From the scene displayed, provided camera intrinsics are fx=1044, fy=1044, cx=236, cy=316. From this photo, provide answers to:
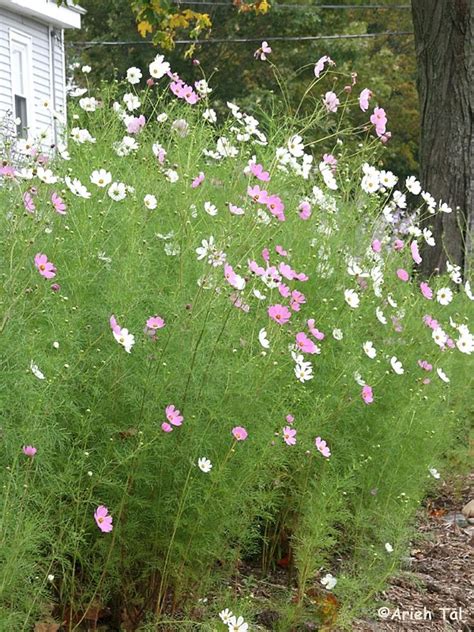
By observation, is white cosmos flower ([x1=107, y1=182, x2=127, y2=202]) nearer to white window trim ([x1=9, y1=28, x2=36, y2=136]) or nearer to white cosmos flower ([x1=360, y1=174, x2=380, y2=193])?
white cosmos flower ([x1=360, y1=174, x2=380, y2=193])

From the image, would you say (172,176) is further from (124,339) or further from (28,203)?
(124,339)

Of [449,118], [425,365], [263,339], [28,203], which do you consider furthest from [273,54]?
[263,339]

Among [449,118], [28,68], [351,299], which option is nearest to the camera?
[351,299]

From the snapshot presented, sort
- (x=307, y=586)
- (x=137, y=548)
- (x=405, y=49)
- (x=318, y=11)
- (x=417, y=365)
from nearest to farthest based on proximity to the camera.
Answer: (x=137, y=548) < (x=307, y=586) < (x=417, y=365) < (x=318, y=11) < (x=405, y=49)

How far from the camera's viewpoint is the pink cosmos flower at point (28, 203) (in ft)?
9.89

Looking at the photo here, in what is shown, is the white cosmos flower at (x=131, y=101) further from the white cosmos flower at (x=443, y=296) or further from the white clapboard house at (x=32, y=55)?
the white clapboard house at (x=32, y=55)

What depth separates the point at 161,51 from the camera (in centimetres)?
2812

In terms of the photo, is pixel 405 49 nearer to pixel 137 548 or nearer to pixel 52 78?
pixel 52 78

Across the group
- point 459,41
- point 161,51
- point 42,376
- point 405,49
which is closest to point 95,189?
point 42,376

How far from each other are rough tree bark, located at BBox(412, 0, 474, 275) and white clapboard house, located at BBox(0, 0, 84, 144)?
899 cm

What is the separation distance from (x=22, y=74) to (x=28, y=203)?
14.1 meters

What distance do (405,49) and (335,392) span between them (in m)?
28.4

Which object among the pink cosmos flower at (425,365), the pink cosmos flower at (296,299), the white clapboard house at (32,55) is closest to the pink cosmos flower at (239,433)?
the pink cosmos flower at (296,299)

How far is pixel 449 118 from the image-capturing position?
23.5ft
